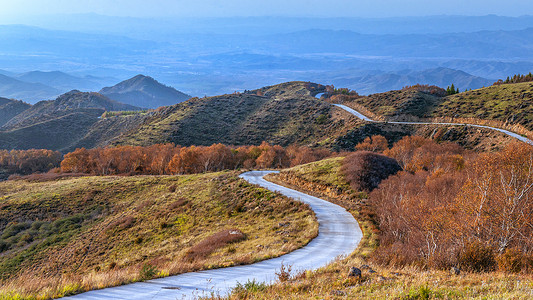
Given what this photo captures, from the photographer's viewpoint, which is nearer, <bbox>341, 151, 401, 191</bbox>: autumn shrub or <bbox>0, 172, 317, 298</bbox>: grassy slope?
<bbox>0, 172, 317, 298</bbox>: grassy slope

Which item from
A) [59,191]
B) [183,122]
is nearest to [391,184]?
[59,191]

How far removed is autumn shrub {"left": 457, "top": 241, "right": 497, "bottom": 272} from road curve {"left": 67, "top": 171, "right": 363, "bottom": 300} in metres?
6.23

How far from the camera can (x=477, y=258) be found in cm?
1400

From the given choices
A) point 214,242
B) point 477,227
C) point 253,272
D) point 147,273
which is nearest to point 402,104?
point 214,242

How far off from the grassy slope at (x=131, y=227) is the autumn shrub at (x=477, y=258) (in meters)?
9.29

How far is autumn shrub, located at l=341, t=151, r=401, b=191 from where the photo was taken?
116 feet

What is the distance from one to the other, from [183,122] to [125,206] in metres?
82.3

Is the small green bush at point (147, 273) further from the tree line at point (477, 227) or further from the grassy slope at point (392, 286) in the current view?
the tree line at point (477, 227)

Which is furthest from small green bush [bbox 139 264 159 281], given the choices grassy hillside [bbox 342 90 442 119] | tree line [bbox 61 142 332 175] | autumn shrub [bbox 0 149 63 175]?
autumn shrub [bbox 0 149 63 175]

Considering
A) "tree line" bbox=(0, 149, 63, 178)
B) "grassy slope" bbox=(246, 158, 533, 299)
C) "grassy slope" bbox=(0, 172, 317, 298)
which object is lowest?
"tree line" bbox=(0, 149, 63, 178)

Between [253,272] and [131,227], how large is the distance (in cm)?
2567

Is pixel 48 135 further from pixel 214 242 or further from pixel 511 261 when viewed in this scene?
pixel 511 261

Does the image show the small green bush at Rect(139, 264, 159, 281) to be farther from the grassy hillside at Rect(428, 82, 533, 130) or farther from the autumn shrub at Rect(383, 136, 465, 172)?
the grassy hillside at Rect(428, 82, 533, 130)

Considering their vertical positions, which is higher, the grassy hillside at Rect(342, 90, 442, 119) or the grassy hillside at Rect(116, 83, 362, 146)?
the grassy hillside at Rect(342, 90, 442, 119)
